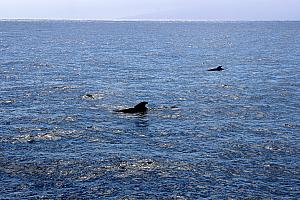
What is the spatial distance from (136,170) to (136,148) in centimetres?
758

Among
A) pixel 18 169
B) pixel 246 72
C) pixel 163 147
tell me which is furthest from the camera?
pixel 246 72

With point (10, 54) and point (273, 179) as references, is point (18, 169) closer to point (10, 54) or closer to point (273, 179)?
point (273, 179)

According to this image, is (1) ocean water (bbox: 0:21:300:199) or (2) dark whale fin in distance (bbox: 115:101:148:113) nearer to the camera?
(1) ocean water (bbox: 0:21:300:199)

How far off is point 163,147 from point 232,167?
1036cm

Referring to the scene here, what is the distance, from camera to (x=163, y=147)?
5631 centimetres

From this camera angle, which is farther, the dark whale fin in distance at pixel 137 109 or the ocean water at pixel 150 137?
the dark whale fin in distance at pixel 137 109

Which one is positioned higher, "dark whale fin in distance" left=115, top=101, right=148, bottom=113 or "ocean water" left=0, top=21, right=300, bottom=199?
"dark whale fin in distance" left=115, top=101, right=148, bottom=113

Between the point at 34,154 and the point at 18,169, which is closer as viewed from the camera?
the point at 18,169

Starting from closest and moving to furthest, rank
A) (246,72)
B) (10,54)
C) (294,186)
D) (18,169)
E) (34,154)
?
(294,186)
(18,169)
(34,154)
(246,72)
(10,54)

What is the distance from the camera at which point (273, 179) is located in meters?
46.1

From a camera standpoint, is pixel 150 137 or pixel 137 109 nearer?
pixel 150 137

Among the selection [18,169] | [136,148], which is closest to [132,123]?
[136,148]

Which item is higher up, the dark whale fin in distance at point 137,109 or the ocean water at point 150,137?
the dark whale fin in distance at point 137,109

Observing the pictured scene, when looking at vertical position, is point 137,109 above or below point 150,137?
above
